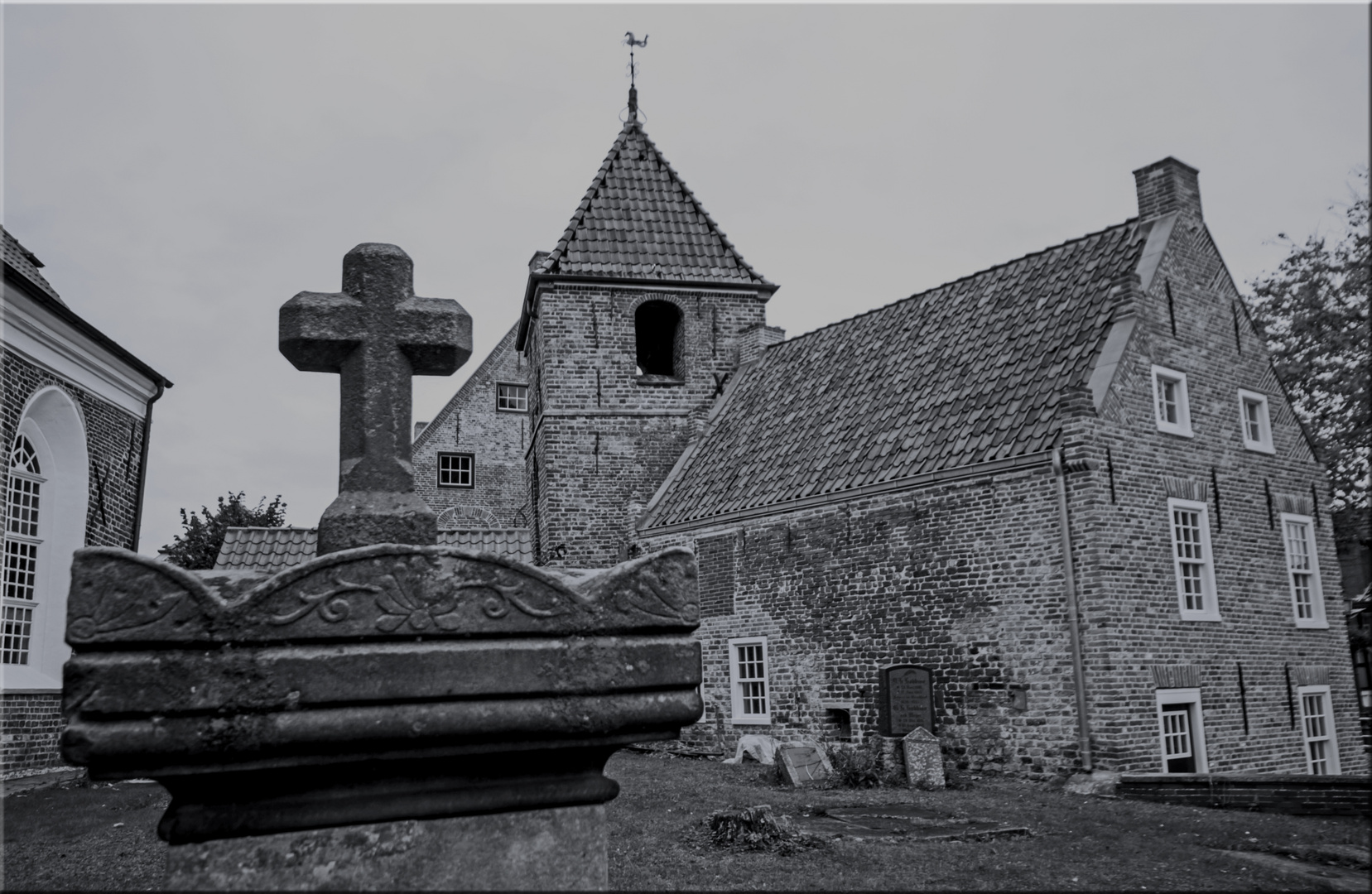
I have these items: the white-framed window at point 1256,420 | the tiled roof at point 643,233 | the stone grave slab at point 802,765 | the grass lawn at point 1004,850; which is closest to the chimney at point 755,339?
the tiled roof at point 643,233

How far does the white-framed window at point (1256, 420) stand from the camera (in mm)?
16656

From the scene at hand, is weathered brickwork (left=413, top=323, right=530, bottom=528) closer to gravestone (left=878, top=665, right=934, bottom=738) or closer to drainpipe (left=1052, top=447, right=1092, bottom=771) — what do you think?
gravestone (left=878, top=665, right=934, bottom=738)

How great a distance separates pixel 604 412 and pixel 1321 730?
14.3m

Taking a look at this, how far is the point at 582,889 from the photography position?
3.21 meters

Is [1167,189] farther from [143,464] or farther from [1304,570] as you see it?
[143,464]

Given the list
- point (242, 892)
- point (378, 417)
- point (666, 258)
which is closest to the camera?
point (242, 892)

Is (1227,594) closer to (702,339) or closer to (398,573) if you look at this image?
(702,339)

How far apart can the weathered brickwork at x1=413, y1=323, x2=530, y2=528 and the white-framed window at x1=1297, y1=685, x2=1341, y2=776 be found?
22722mm

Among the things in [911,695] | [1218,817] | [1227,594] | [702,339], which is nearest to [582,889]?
[1218,817]

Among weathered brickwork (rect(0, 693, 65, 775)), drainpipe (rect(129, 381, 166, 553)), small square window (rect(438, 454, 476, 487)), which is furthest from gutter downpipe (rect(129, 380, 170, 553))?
small square window (rect(438, 454, 476, 487))

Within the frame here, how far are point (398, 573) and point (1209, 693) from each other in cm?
1455

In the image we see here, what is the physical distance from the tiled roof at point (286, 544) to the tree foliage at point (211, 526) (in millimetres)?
12441

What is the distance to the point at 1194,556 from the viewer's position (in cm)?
1509

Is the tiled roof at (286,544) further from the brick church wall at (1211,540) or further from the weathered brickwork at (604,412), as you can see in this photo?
the brick church wall at (1211,540)
